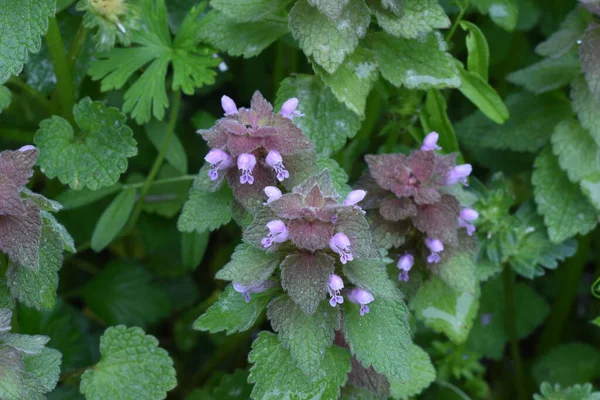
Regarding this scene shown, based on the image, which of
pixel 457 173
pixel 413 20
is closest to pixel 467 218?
pixel 457 173

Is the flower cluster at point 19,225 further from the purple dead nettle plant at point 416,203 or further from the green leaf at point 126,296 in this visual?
the green leaf at point 126,296

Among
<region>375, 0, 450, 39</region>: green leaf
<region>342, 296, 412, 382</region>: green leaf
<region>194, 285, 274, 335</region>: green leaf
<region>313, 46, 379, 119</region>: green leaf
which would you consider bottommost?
<region>342, 296, 412, 382</region>: green leaf

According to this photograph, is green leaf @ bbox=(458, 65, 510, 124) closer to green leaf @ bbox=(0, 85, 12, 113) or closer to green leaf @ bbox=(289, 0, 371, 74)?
green leaf @ bbox=(289, 0, 371, 74)

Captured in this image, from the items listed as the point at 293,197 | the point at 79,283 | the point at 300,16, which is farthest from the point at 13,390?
the point at 79,283

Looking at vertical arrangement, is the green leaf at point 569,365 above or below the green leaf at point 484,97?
below

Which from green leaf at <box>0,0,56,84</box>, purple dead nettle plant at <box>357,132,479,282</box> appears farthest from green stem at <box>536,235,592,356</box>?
green leaf at <box>0,0,56,84</box>

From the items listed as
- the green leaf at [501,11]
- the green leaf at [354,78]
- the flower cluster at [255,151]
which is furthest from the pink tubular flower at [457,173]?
the green leaf at [501,11]
